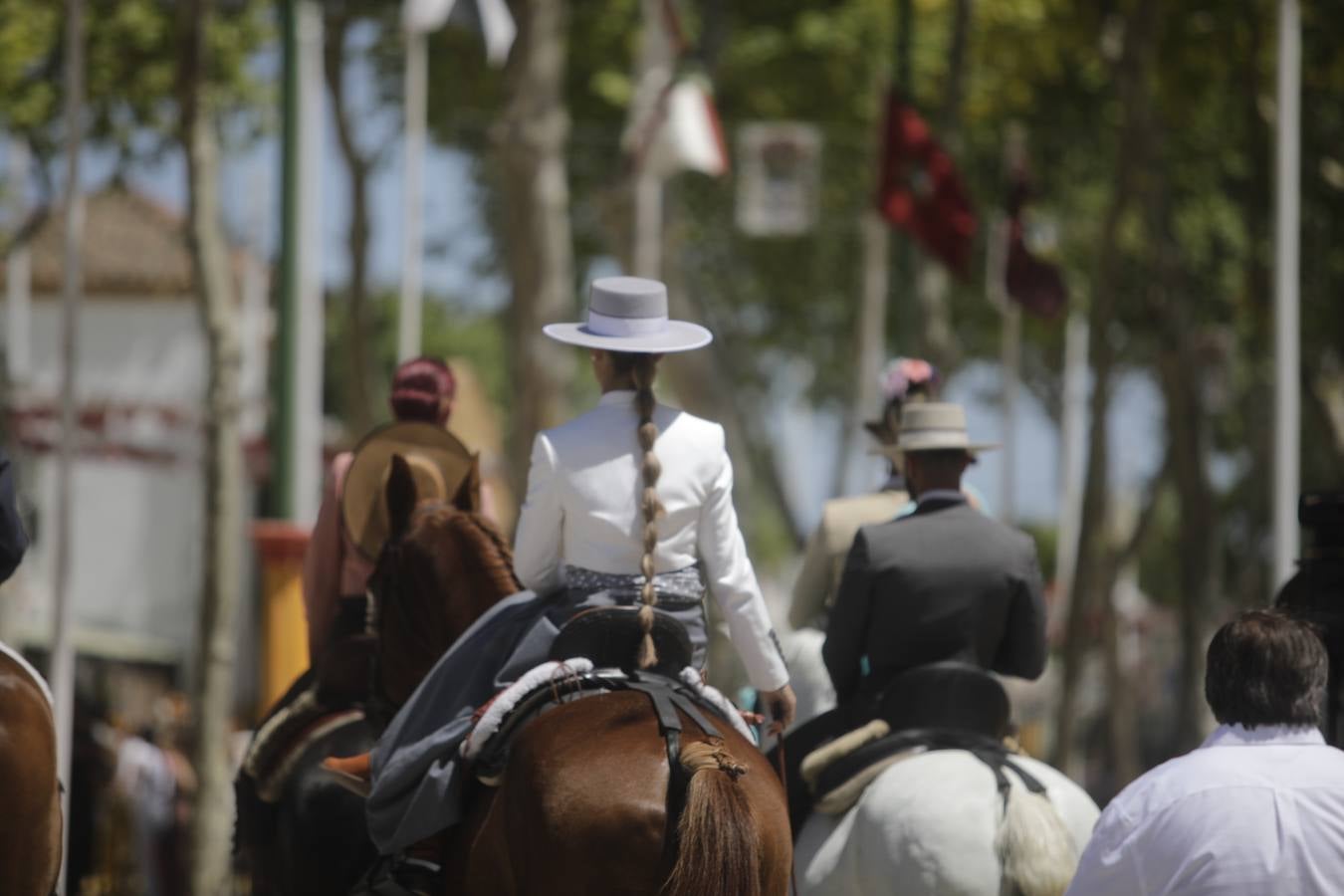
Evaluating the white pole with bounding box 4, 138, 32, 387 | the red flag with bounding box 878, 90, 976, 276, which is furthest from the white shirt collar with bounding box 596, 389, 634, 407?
the white pole with bounding box 4, 138, 32, 387

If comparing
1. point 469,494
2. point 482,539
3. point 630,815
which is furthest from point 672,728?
point 469,494

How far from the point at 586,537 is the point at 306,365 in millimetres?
10592

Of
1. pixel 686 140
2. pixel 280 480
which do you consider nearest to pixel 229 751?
pixel 280 480

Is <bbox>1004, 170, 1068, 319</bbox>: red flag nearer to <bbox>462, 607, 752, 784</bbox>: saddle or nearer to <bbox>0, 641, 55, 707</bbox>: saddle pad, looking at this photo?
<bbox>462, 607, 752, 784</bbox>: saddle

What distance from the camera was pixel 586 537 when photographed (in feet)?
22.9

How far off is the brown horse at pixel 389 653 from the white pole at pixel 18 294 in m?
19.6

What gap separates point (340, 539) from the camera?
28.7ft

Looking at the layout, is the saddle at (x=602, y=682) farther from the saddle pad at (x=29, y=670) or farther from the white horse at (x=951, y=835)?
the saddle pad at (x=29, y=670)

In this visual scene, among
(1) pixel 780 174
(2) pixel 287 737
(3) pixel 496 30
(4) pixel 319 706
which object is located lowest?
(2) pixel 287 737

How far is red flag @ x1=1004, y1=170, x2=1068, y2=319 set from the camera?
25719 millimetres

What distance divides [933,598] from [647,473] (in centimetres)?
155

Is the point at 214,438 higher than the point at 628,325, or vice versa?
the point at 628,325

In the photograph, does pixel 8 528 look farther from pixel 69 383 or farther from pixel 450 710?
pixel 69 383

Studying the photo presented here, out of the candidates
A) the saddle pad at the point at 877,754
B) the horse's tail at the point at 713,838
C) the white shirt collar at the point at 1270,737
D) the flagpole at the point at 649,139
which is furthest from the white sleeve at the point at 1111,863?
the flagpole at the point at 649,139
